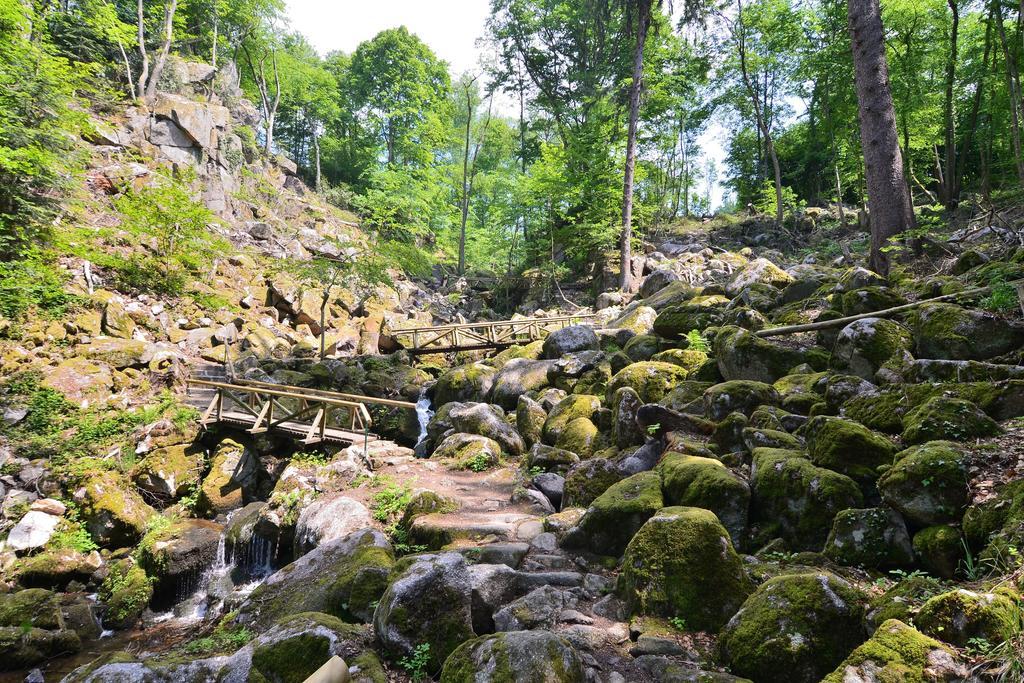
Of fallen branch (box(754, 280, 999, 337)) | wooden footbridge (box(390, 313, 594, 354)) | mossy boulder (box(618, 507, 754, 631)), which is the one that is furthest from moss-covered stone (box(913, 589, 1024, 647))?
wooden footbridge (box(390, 313, 594, 354))

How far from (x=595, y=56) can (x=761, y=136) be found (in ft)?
40.6

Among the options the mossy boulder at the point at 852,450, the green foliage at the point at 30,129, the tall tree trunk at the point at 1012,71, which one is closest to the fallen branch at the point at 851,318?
the mossy boulder at the point at 852,450

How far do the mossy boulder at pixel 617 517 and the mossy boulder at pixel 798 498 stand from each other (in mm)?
985

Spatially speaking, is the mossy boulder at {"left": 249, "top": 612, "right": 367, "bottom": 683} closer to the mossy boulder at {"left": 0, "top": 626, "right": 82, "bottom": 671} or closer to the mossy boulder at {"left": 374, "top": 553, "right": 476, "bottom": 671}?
the mossy boulder at {"left": 374, "top": 553, "right": 476, "bottom": 671}

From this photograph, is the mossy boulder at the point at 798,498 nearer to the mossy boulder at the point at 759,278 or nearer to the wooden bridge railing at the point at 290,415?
the mossy boulder at the point at 759,278

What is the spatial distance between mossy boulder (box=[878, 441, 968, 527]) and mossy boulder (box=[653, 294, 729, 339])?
248 inches

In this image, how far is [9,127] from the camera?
12156 millimetres

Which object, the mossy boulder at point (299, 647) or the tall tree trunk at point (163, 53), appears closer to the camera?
the mossy boulder at point (299, 647)

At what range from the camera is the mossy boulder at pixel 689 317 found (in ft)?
33.0

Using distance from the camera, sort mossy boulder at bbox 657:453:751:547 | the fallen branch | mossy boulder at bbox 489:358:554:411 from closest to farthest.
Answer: mossy boulder at bbox 657:453:751:547
the fallen branch
mossy boulder at bbox 489:358:554:411

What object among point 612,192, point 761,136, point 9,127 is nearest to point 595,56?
point 612,192

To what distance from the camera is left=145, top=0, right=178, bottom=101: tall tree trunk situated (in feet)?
Result: 81.6

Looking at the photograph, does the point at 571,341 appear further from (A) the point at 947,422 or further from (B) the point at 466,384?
(A) the point at 947,422

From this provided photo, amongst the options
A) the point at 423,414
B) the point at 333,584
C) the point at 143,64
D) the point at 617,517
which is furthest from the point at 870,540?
the point at 143,64
